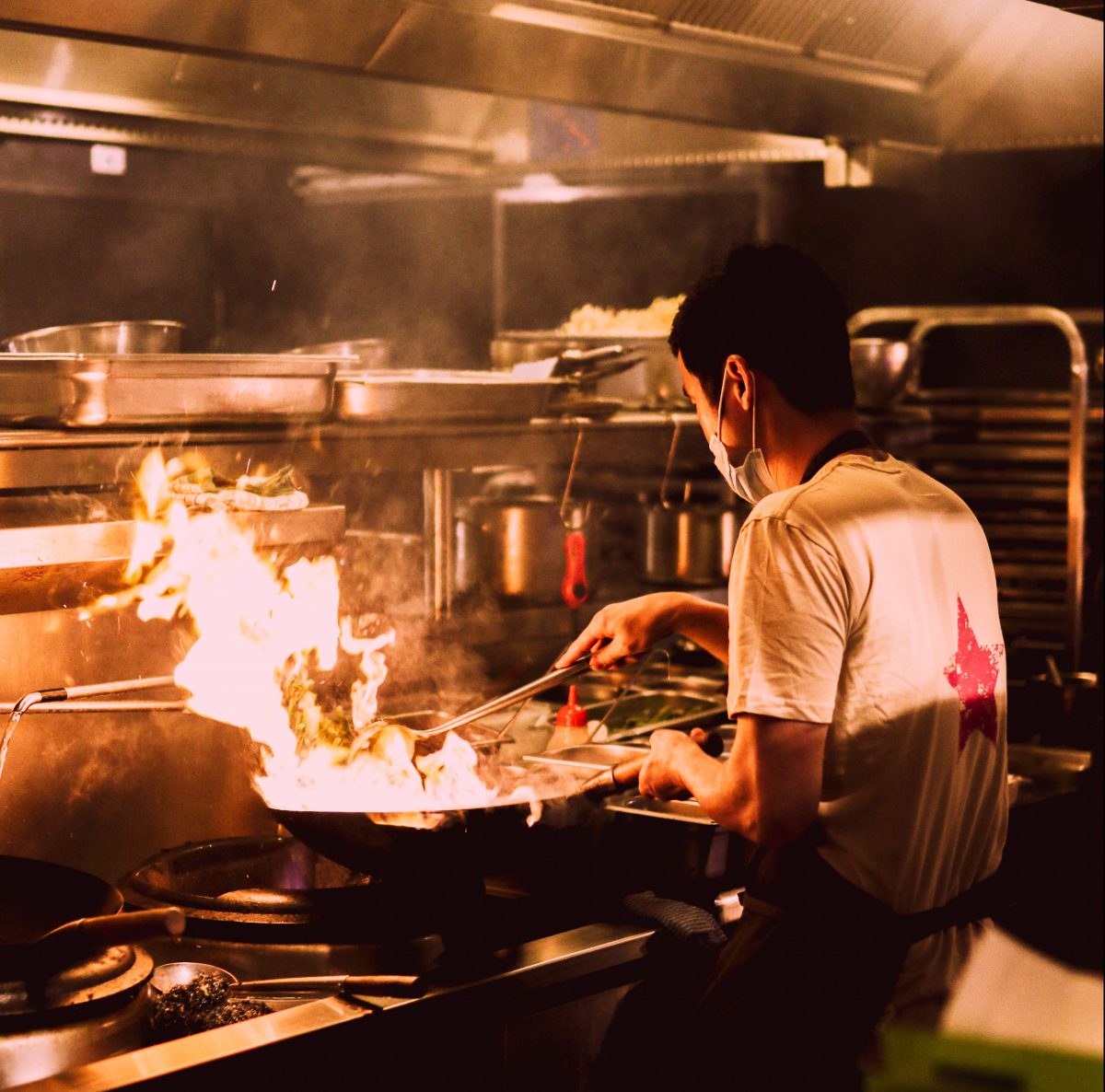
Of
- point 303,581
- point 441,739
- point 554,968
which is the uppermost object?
point 303,581

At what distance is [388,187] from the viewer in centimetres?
639

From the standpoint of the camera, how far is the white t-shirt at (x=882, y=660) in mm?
1970

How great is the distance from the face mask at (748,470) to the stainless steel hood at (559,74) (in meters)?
1.21

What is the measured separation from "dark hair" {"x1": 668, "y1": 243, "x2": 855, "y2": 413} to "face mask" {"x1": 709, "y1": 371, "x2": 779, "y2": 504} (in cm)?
5

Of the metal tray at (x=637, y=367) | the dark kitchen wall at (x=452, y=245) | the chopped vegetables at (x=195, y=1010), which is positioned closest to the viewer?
the chopped vegetables at (x=195, y=1010)

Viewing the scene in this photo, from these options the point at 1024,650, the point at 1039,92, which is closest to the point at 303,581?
the point at 1024,650

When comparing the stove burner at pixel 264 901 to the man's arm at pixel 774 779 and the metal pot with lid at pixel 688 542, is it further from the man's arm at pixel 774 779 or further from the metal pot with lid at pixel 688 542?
the metal pot with lid at pixel 688 542

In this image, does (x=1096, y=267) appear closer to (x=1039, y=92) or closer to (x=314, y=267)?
(x=1039, y=92)

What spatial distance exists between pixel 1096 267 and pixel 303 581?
167 inches

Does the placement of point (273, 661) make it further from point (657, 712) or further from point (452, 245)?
point (452, 245)

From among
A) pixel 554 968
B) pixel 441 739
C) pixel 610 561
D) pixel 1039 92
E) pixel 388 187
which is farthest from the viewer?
pixel 388 187

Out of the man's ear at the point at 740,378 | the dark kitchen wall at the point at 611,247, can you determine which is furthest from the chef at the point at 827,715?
the dark kitchen wall at the point at 611,247

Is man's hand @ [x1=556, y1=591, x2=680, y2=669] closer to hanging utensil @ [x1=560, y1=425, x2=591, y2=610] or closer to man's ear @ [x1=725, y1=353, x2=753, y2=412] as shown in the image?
man's ear @ [x1=725, y1=353, x2=753, y2=412]

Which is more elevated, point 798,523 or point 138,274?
point 138,274
